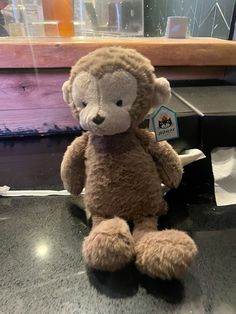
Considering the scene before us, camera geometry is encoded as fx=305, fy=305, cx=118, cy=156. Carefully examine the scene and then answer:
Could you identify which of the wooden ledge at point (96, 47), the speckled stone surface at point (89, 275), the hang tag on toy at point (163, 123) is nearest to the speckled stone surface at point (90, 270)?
the speckled stone surface at point (89, 275)

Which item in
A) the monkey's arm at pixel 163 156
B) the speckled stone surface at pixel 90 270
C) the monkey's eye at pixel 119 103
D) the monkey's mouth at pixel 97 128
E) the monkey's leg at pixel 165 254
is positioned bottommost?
the speckled stone surface at pixel 90 270

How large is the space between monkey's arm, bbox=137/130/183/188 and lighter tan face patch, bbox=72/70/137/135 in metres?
0.07

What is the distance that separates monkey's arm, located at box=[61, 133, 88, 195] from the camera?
502mm

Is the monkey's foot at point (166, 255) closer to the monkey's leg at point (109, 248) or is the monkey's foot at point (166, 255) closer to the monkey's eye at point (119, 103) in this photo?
the monkey's leg at point (109, 248)

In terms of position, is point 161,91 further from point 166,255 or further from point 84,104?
point 166,255

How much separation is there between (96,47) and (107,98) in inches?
17.9

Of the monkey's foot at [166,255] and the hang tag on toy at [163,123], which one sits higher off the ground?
the hang tag on toy at [163,123]

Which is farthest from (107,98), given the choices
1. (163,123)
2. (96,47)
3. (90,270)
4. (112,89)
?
(96,47)

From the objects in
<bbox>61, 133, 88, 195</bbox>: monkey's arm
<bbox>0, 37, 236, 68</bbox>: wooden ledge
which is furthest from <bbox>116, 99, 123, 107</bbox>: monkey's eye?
<bbox>0, 37, 236, 68</bbox>: wooden ledge

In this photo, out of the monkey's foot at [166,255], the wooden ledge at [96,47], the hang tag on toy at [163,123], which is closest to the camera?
the monkey's foot at [166,255]

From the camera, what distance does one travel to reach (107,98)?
0.41 meters

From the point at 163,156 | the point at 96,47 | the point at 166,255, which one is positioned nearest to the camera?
the point at 166,255

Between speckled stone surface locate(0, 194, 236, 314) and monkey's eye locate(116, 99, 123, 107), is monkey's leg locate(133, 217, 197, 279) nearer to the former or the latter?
speckled stone surface locate(0, 194, 236, 314)

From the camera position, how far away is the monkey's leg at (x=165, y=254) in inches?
14.2
